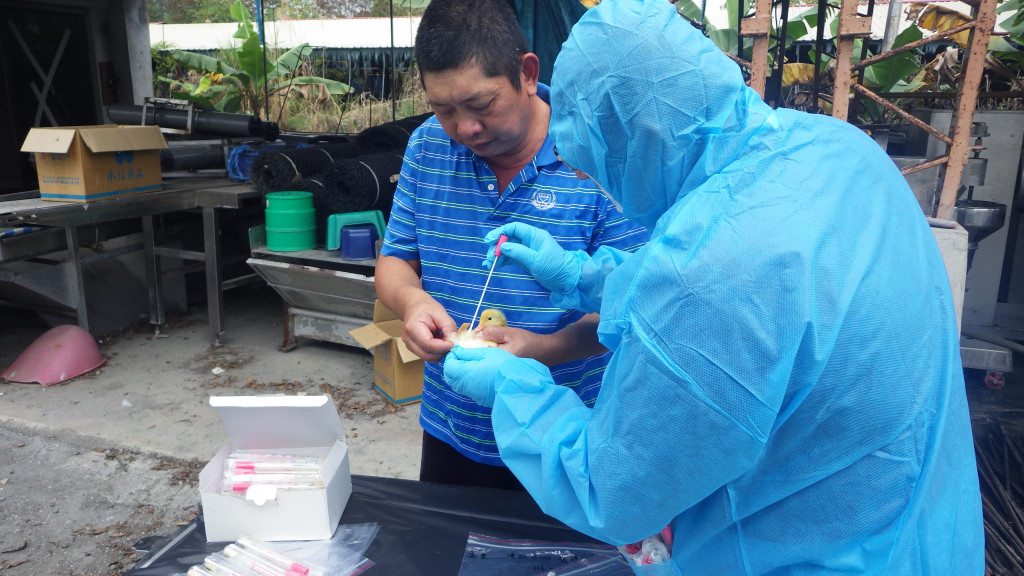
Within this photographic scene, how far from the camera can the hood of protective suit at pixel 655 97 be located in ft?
3.05

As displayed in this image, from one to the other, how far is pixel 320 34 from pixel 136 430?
14067 mm

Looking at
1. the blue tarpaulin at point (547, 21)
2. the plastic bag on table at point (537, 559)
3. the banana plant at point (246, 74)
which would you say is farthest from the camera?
the banana plant at point (246, 74)

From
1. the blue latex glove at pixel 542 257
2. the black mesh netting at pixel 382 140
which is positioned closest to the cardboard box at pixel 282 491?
the blue latex glove at pixel 542 257

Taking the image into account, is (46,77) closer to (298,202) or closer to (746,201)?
(298,202)

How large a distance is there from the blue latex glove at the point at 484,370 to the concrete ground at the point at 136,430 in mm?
1897

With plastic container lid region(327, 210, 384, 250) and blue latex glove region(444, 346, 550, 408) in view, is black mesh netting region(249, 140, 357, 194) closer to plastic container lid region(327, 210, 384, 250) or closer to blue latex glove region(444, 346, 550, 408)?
plastic container lid region(327, 210, 384, 250)

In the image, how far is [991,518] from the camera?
9.85 ft

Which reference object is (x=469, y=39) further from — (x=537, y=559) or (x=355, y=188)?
(x=355, y=188)

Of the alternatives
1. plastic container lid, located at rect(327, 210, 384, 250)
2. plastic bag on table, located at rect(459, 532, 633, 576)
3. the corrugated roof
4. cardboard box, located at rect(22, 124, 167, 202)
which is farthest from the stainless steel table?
the corrugated roof

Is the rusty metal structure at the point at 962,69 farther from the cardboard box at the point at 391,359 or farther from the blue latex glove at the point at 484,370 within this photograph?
the blue latex glove at the point at 484,370

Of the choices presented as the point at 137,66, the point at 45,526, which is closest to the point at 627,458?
the point at 45,526

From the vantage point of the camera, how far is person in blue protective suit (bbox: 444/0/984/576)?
0.80 metres

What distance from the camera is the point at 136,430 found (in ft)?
12.9

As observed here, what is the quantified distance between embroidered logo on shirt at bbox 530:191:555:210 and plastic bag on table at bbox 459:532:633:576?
782 mm
